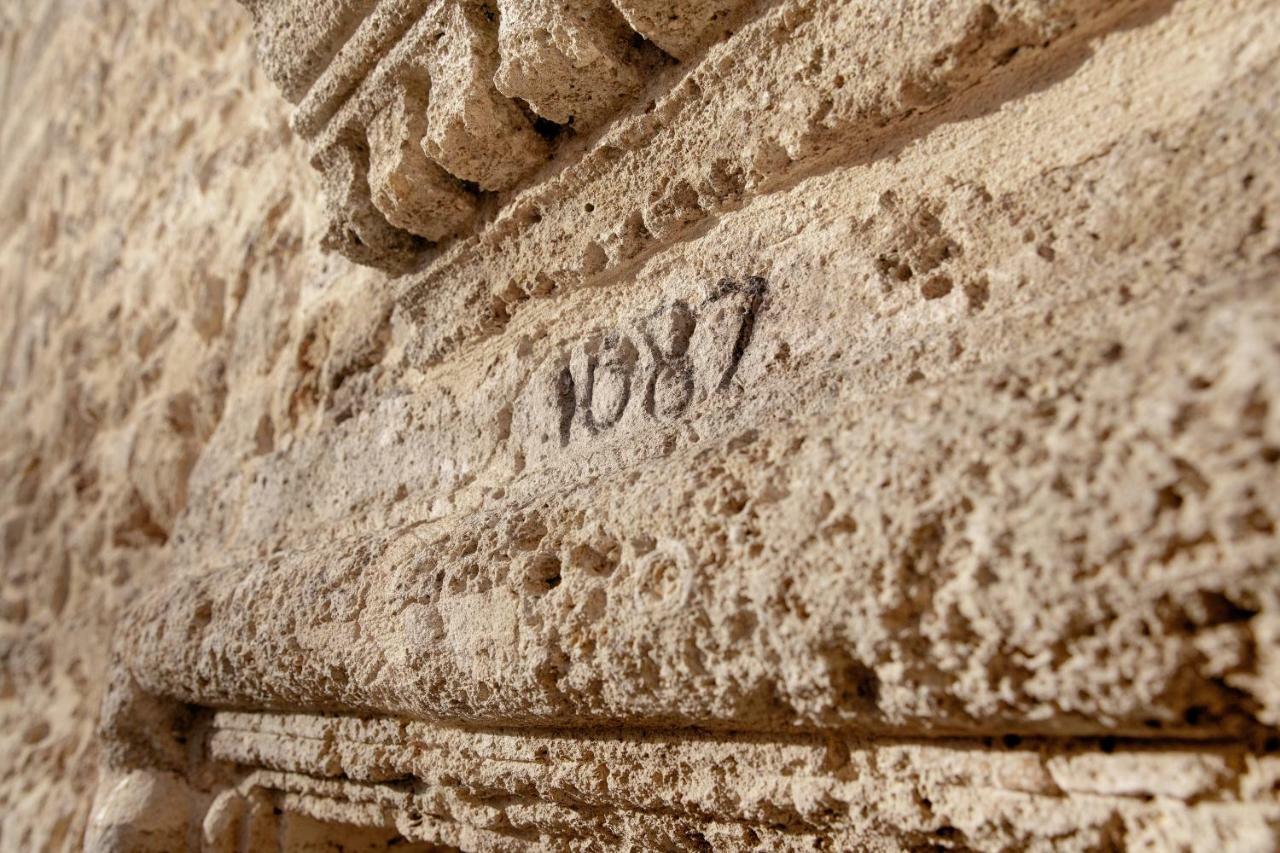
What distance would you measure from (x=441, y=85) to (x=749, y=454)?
0.67m

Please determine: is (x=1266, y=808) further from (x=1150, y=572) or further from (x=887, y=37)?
(x=887, y=37)

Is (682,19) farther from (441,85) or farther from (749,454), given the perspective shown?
(749,454)

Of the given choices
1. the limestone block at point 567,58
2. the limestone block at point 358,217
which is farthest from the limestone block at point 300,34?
the limestone block at point 567,58

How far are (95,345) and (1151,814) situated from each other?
264 cm

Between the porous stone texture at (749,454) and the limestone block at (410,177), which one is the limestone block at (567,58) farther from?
the limestone block at (410,177)

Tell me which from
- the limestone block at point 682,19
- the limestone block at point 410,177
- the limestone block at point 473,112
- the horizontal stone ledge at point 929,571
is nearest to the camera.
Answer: the horizontal stone ledge at point 929,571

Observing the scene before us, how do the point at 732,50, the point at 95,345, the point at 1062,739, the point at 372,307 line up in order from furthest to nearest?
1. the point at 95,345
2. the point at 372,307
3. the point at 732,50
4. the point at 1062,739

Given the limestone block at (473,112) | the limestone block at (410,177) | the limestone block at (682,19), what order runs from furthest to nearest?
the limestone block at (410,177), the limestone block at (473,112), the limestone block at (682,19)

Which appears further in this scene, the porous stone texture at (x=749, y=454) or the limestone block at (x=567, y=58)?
the limestone block at (x=567, y=58)

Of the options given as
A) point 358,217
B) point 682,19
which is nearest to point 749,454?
point 682,19

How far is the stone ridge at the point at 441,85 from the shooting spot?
2.96ft

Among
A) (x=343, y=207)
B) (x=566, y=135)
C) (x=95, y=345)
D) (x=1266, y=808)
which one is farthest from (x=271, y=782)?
(x=95, y=345)

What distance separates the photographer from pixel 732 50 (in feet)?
2.77

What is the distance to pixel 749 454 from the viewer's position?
656 millimetres
